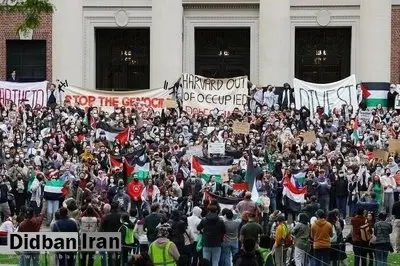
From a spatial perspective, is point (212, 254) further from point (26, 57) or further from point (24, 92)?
point (26, 57)

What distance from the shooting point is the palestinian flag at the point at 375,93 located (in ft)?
162

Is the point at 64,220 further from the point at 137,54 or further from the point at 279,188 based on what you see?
the point at 137,54

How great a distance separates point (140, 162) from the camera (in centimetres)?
3744

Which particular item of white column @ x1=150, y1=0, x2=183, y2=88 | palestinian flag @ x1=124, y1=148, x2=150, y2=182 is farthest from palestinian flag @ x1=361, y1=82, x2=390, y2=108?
palestinian flag @ x1=124, y1=148, x2=150, y2=182

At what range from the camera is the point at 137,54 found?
5828cm

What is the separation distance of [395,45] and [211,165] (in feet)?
67.1

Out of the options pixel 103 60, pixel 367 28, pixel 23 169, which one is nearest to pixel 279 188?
pixel 23 169

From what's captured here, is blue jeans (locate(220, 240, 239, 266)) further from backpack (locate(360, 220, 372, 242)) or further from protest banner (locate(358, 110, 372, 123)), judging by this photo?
protest banner (locate(358, 110, 372, 123))

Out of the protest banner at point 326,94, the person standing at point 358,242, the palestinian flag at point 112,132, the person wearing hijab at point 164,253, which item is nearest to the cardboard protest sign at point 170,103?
the protest banner at point 326,94

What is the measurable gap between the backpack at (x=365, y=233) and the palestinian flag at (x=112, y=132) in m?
15.0

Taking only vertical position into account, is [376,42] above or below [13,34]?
below

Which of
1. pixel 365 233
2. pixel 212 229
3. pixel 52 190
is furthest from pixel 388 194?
pixel 212 229

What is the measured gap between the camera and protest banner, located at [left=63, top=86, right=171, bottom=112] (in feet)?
158

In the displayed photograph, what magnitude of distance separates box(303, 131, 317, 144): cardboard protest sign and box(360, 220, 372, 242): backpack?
1348 cm
